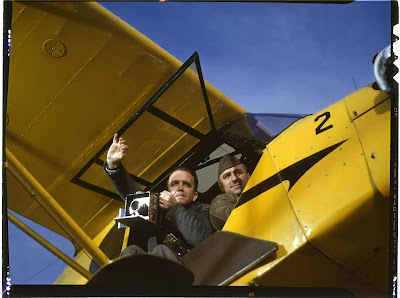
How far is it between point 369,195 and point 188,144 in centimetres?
164

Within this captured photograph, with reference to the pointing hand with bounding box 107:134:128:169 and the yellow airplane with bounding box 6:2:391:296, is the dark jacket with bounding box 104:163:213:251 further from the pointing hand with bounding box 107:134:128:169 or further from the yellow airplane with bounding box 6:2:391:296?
the pointing hand with bounding box 107:134:128:169

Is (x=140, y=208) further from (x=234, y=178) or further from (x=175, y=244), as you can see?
(x=234, y=178)

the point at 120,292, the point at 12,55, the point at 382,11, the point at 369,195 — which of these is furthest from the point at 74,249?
the point at 382,11

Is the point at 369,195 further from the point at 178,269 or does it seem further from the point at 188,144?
the point at 188,144

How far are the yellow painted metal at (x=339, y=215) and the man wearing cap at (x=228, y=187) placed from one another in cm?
35

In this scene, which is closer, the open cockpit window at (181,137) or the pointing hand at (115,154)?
the pointing hand at (115,154)

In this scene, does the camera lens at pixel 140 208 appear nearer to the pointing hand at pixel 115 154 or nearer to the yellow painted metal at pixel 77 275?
the yellow painted metal at pixel 77 275

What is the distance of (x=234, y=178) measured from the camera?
8.30 feet

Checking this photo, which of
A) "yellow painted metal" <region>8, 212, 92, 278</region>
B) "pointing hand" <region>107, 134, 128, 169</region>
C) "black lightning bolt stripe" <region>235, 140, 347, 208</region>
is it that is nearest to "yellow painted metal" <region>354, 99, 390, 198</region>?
"black lightning bolt stripe" <region>235, 140, 347, 208</region>

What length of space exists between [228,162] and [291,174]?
0.79 meters

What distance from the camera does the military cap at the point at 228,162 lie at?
2592mm

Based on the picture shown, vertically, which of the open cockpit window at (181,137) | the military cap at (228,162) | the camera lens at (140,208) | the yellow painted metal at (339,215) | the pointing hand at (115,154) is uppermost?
the open cockpit window at (181,137)

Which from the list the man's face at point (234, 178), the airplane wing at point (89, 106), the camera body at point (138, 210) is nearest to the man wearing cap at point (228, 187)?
the man's face at point (234, 178)

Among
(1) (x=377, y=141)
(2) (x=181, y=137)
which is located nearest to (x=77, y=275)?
(2) (x=181, y=137)
